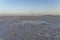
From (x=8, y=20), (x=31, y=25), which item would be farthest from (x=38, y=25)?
(x=8, y=20)

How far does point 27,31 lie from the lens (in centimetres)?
134

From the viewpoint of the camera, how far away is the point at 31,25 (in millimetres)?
1362

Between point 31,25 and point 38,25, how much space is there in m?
0.07

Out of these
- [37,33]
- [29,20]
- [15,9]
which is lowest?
[37,33]

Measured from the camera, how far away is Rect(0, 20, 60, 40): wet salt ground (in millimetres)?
1315

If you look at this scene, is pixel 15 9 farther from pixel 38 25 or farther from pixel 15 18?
pixel 38 25

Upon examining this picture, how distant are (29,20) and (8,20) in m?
0.21

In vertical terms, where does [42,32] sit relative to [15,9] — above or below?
below

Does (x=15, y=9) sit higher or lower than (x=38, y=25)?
higher

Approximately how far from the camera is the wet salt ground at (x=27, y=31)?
1.32 metres

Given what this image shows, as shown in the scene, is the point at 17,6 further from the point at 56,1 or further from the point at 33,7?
the point at 56,1

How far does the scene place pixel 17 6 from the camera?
1.35 m

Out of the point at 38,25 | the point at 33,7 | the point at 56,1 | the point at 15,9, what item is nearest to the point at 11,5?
the point at 15,9

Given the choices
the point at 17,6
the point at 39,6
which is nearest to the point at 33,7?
the point at 39,6
